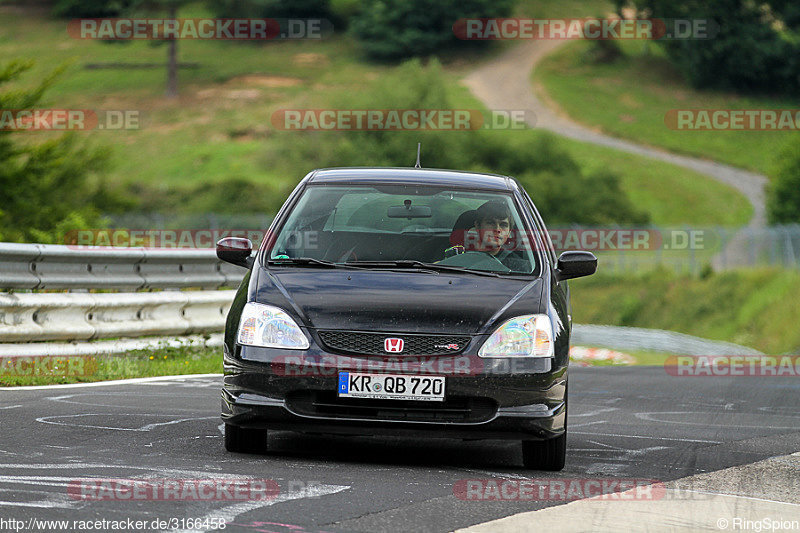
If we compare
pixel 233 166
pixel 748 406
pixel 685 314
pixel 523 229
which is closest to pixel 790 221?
pixel 685 314

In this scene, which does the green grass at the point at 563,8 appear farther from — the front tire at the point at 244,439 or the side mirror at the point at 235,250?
the front tire at the point at 244,439

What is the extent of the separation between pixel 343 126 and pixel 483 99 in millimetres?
30139

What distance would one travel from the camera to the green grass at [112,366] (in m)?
11.1

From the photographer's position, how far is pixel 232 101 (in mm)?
99875

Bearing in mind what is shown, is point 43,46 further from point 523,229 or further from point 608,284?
point 523,229

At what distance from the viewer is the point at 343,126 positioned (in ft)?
221

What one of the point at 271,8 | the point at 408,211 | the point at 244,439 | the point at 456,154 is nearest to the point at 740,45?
the point at 456,154

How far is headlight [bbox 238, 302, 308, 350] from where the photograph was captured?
24.0 feet

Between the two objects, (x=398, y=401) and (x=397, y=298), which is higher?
(x=397, y=298)
